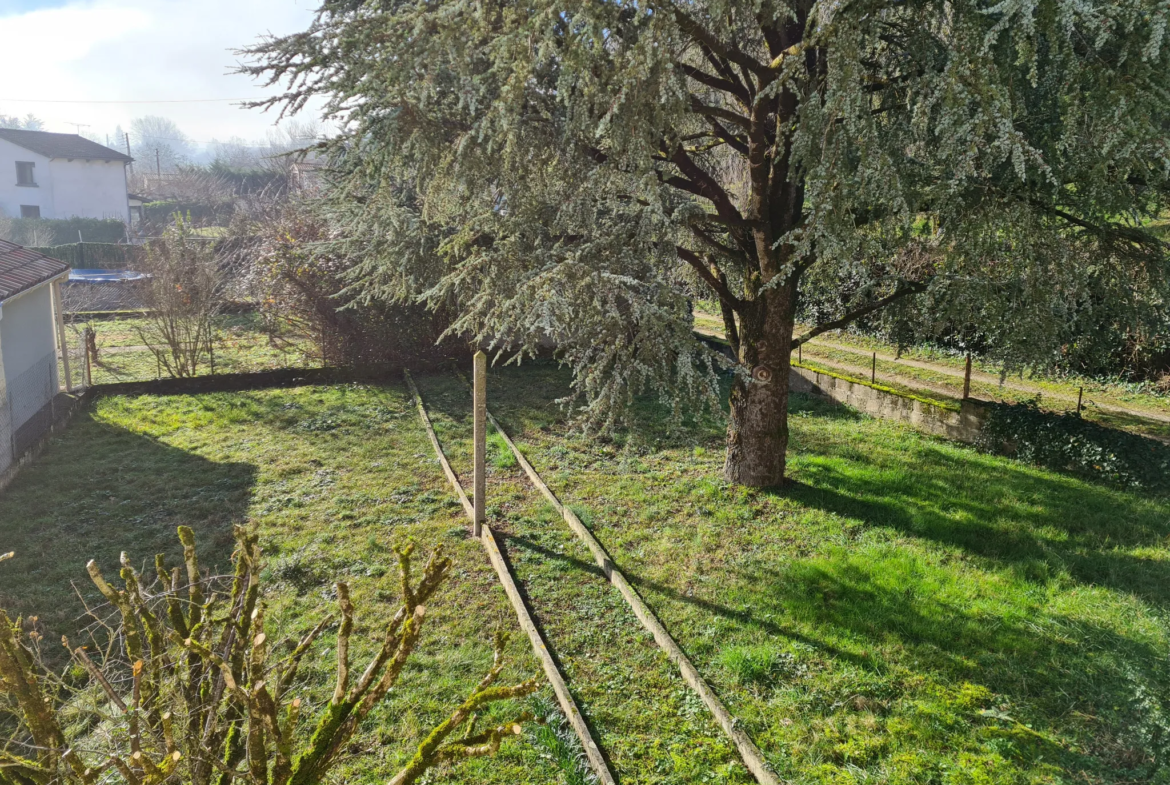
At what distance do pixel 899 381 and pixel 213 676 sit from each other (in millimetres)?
12317

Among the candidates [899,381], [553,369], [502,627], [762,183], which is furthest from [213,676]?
[553,369]

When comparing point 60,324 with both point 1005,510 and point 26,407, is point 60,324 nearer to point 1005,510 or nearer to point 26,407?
point 26,407

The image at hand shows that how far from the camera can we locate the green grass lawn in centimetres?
435

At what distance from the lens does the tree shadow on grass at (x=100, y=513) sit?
251 inches

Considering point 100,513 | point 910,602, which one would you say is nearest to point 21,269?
point 100,513

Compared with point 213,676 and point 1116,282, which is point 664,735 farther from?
point 1116,282

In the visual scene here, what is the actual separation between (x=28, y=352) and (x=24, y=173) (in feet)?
130

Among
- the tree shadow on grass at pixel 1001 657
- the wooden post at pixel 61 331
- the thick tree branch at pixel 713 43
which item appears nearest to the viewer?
the tree shadow on grass at pixel 1001 657

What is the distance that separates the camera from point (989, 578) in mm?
6344

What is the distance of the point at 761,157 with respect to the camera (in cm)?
731

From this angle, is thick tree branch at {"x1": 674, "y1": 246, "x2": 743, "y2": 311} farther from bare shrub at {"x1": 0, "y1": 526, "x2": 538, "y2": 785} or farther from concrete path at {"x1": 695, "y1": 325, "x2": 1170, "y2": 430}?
bare shrub at {"x1": 0, "y1": 526, "x2": 538, "y2": 785}

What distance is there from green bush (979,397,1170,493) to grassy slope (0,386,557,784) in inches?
287

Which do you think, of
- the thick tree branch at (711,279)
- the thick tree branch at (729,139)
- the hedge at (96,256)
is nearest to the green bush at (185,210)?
the hedge at (96,256)

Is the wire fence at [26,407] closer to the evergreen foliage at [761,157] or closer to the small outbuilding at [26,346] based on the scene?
the small outbuilding at [26,346]
